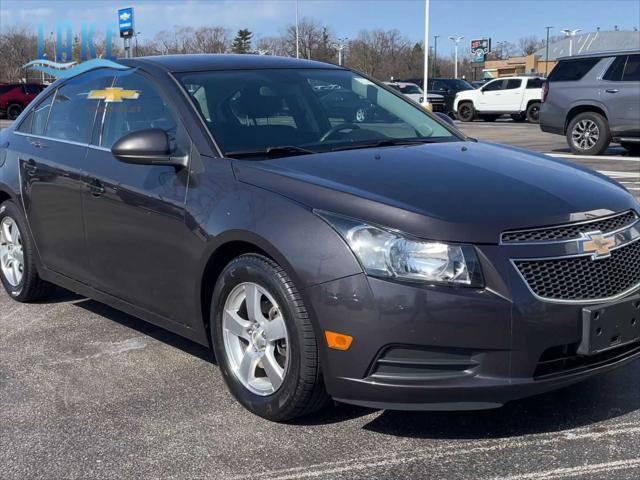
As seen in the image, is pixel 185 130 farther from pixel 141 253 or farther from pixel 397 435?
pixel 397 435

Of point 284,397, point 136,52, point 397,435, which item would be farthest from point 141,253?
point 136,52

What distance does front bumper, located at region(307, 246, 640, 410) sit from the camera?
9.78 ft

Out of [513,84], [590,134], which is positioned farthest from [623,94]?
[513,84]

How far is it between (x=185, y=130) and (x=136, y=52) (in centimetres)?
4817

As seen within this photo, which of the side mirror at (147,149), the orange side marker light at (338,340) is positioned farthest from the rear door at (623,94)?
the orange side marker light at (338,340)

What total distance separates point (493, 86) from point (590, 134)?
1584 centimetres

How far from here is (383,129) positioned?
14.6 feet

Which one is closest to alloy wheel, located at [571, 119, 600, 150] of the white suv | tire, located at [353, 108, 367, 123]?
tire, located at [353, 108, 367, 123]

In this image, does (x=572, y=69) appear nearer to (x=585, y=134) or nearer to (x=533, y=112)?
(x=585, y=134)

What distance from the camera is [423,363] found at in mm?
3059

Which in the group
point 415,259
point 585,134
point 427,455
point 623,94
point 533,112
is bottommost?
point 427,455

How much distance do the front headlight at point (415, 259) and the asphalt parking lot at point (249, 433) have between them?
75 cm

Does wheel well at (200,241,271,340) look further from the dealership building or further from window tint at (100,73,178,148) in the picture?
the dealership building

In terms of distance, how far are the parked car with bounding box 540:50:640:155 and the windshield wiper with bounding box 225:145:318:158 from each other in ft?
37.8
